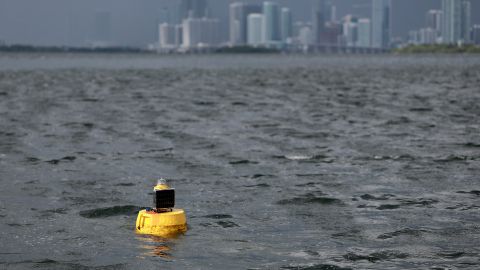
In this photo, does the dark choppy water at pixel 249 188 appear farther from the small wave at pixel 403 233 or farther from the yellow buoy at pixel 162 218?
the yellow buoy at pixel 162 218

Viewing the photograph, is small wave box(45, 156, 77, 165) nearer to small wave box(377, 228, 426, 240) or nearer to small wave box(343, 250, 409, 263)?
small wave box(377, 228, 426, 240)

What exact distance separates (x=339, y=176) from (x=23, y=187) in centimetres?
719

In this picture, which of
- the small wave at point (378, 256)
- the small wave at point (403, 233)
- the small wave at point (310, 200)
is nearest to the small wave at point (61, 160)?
the small wave at point (310, 200)

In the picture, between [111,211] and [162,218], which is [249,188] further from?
[162,218]

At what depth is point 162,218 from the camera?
A: 16.4 metres

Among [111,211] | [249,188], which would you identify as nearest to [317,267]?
[111,211]

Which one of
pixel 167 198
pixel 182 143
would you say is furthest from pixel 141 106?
pixel 167 198

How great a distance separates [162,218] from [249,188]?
5.67 metres

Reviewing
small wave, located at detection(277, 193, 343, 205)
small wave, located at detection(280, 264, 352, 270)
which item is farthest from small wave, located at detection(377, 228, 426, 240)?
small wave, located at detection(277, 193, 343, 205)

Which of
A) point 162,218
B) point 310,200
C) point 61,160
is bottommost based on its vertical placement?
point 61,160

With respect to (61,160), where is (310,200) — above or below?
above

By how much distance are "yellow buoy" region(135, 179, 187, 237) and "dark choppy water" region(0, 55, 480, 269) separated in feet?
0.80

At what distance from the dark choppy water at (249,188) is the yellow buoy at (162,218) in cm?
25

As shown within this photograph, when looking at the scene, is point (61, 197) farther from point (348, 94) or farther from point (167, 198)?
point (348, 94)
